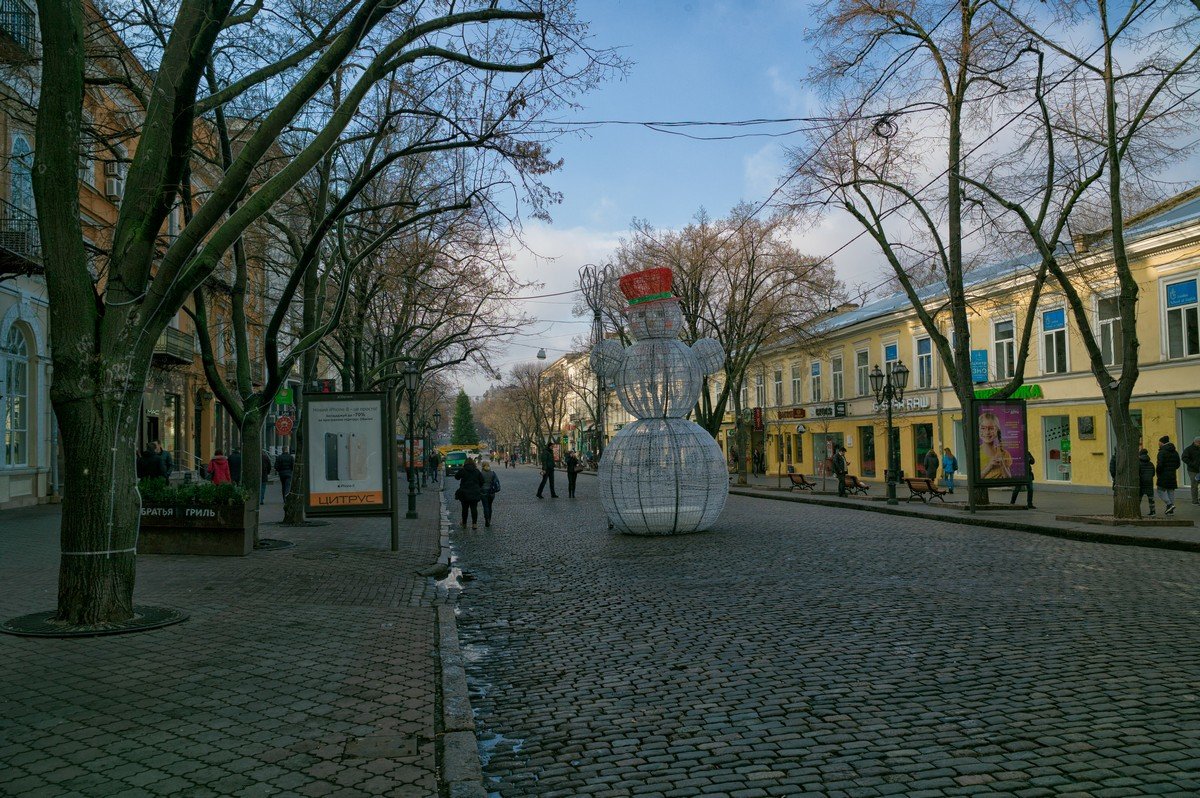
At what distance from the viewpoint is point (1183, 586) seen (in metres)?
9.59

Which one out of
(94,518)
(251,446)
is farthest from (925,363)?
(94,518)

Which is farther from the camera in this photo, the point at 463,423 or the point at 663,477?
the point at 463,423

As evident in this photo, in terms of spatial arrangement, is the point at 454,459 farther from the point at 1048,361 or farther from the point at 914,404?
the point at 1048,361

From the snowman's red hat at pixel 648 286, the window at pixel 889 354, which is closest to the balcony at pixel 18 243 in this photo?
the snowman's red hat at pixel 648 286

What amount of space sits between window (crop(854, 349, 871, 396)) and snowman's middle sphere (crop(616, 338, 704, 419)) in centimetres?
2750

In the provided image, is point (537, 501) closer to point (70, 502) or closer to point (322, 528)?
point (322, 528)

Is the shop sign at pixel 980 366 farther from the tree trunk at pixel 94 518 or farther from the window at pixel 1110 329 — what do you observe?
the tree trunk at pixel 94 518

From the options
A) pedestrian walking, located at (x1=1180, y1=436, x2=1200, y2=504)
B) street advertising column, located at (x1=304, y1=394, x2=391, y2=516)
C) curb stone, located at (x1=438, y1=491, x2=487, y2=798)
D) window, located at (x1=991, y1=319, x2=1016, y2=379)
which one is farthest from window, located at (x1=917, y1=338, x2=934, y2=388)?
curb stone, located at (x1=438, y1=491, x2=487, y2=798)

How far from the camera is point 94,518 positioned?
7379 mm

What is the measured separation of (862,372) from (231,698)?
40212 mm

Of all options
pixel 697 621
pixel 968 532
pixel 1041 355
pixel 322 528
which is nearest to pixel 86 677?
pixel 697 621

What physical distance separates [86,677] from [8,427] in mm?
17823

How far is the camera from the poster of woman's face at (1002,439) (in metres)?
21.0

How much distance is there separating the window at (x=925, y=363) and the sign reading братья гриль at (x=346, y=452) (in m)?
28.8
